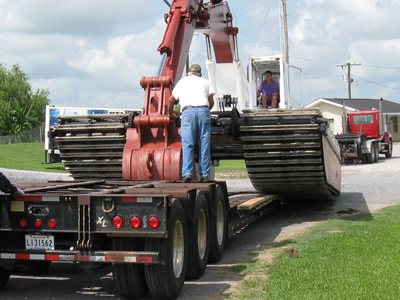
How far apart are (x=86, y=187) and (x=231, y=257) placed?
2131 mm

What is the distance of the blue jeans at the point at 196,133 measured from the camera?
8.75 m

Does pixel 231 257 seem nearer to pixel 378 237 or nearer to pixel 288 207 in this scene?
pixel 378 237

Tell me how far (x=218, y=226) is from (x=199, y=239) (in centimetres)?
94

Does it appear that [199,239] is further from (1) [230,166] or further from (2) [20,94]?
(2) [20,94]

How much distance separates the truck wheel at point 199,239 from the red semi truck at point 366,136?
23384 millimetres

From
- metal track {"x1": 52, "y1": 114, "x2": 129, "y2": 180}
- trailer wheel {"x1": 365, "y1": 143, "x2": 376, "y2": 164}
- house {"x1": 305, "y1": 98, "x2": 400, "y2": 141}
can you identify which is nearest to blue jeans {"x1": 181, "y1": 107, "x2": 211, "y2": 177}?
metal track {"x1": 52, "y1": 114, "x2": 129, "y2": 180}

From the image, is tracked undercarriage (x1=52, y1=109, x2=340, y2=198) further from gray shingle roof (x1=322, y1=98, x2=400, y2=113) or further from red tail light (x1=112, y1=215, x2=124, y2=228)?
gray shingle roof (x1=322, y1=98, x2=400, y2=113)

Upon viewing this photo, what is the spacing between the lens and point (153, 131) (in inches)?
372

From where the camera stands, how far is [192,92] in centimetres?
888

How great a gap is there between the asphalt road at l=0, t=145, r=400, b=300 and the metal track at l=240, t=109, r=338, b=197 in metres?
0.98

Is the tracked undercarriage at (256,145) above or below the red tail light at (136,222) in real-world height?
above

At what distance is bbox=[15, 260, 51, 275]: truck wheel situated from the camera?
673cm

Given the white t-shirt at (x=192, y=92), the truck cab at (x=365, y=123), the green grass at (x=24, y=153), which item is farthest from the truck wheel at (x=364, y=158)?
the white t-shirt at (x=192, y=92)

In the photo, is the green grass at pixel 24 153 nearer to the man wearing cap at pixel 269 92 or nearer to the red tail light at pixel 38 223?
the man wearing cap at pixel 269 92
